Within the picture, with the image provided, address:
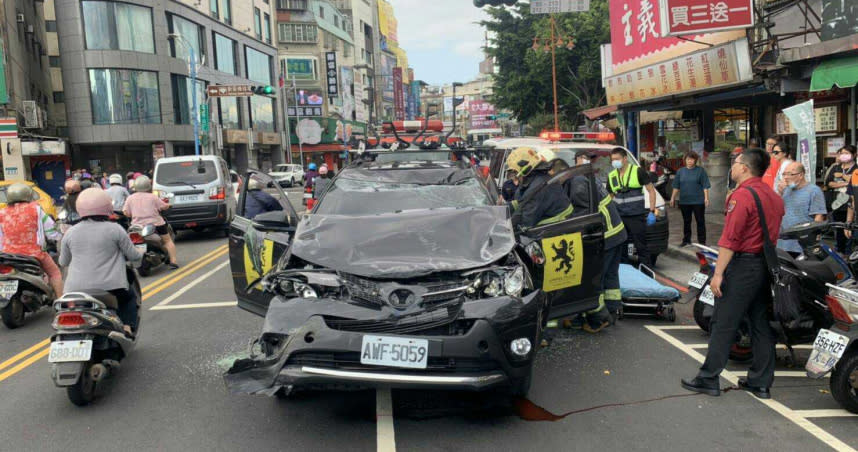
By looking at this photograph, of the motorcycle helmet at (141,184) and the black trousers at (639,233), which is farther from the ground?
the motorcycle helmet at (141,184)

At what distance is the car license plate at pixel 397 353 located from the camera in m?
3.76

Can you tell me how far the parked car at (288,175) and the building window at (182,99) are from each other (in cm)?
623

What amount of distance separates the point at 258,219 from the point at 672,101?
44.3 feet

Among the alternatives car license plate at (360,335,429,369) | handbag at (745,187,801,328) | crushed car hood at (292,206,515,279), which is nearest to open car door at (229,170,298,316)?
crushed car hood at (292,206,515,279)

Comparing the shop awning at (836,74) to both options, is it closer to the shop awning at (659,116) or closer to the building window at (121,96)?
the shop awning at (659,116)

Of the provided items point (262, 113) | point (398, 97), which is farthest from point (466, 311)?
point (398, 97)

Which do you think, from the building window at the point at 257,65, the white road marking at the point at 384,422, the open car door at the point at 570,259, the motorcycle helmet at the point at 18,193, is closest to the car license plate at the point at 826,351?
the open car door at the point at 570,259

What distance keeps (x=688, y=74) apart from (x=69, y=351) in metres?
13.7

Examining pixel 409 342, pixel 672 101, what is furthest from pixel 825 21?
pixel 409 342

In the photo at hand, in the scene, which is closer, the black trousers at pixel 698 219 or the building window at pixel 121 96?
the black trousers at pixel 698 219

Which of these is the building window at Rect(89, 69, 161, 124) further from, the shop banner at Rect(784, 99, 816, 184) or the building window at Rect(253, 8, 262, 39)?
the shop banner at Rect(784, 99, 816, 184)

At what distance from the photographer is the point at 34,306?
7.45 meters

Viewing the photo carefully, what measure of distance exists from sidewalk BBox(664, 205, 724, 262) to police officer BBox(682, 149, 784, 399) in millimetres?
4857

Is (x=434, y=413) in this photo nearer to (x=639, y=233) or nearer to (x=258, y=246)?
(x=258, y=246)
